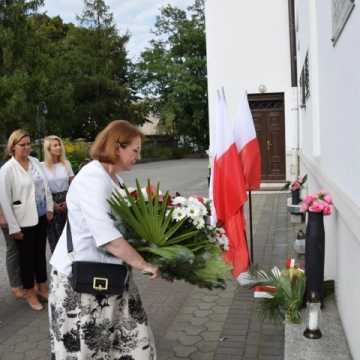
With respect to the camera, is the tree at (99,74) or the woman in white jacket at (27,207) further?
the tree at (99,74)

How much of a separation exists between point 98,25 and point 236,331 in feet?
144

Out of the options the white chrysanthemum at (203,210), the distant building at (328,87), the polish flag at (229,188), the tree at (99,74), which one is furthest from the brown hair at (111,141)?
the tree at (99,74)

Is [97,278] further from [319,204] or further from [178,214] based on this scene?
[319,204]

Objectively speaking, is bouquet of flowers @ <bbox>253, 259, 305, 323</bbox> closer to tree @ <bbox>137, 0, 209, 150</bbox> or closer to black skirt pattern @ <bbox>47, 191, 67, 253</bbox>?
black skirt pattern @ <bbox>47, 191, 67, 253</bbox>

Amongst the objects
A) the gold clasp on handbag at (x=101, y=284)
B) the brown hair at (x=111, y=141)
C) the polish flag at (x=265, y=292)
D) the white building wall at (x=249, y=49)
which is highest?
the white building wall at (x=249, y=49)

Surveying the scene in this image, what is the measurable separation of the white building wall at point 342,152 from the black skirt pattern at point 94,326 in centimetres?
134

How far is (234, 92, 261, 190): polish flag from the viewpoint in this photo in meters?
6.33

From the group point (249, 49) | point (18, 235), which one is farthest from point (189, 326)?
point (249, 49)

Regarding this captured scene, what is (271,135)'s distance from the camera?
16859mm

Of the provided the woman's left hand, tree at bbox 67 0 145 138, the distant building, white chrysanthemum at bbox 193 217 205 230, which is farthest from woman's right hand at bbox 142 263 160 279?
tree at bbox 67 0 145 138

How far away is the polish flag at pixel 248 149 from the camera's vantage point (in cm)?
633

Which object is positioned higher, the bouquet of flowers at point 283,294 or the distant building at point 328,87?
the distant building at point 328,87

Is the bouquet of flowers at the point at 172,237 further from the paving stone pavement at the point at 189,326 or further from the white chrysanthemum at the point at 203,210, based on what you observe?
the paving stone pavement at the point at 189,326

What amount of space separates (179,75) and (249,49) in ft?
89.1
